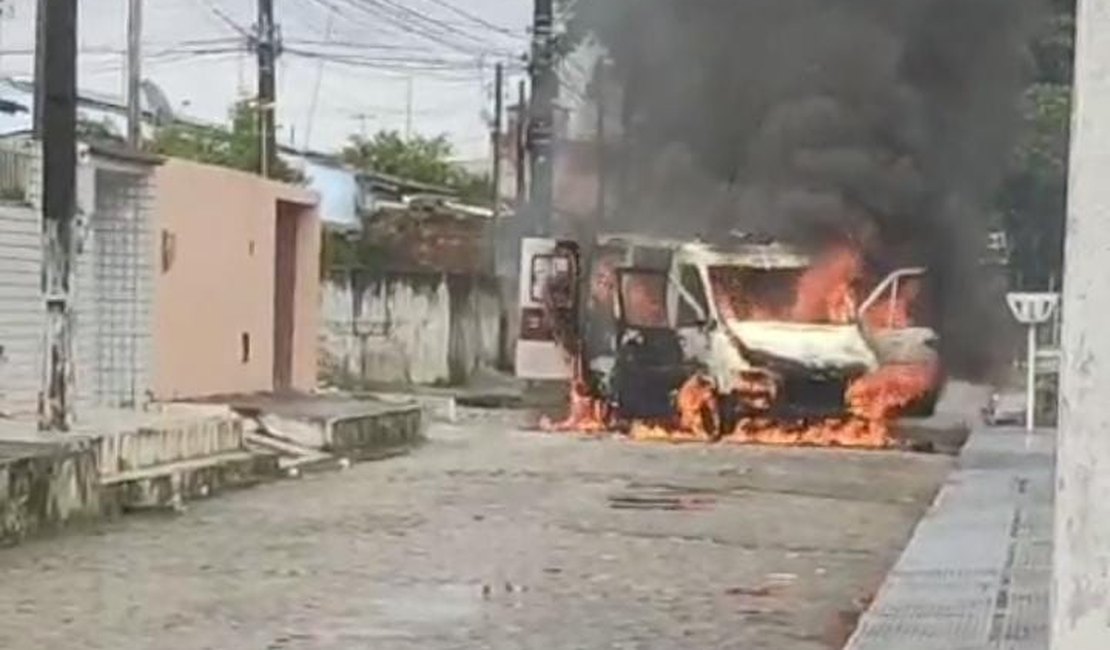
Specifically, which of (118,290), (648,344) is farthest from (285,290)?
(118,290)

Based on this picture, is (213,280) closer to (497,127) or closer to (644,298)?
(644,298)

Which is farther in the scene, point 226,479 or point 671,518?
point 226,479

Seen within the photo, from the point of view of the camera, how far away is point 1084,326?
5.65 ft

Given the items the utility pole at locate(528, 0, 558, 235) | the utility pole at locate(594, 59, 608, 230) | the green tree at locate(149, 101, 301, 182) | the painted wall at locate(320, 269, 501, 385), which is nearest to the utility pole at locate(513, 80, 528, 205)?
the utility pole at locate(528, 0, 558, 235)

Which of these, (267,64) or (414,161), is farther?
(414,161)

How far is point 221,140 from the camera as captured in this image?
146 ft

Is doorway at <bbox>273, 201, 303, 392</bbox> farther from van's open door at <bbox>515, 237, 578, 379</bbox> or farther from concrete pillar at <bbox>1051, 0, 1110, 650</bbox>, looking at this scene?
concrete pillar at <bbox>1051, 0, 1110, 650</bbox>

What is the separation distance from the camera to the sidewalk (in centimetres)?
743

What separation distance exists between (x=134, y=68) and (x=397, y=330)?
9329 mm

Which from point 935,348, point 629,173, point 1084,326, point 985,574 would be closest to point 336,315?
point 629,173

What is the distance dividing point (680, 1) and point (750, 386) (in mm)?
6179

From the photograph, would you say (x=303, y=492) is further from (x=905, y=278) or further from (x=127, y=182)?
(x=905, y=278)

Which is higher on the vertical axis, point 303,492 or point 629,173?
point 629,173

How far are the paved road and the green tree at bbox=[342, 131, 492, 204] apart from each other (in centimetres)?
3501
